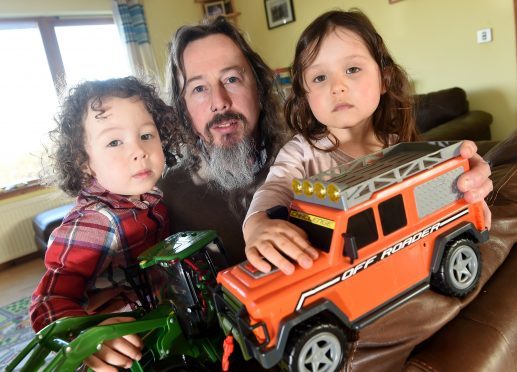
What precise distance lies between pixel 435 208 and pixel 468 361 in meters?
0.30

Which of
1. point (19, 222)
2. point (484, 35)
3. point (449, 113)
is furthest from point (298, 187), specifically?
point (19, 222)

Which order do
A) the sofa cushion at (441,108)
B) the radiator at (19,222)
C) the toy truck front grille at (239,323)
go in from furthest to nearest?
the radiator at (19,222), the sofa cushion at (441,108), the toy truck front grille at (239,323)

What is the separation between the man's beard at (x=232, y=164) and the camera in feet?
4.12

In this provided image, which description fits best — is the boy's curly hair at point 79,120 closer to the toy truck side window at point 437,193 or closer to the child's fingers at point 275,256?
the child's fingers at point 275,256

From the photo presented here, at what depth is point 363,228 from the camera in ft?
1.86

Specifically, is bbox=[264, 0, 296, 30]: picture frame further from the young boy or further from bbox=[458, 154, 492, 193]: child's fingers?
bbox=[458, 154, 492, 193]: child's fingers

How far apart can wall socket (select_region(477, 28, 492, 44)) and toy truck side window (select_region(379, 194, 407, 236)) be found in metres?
3.56

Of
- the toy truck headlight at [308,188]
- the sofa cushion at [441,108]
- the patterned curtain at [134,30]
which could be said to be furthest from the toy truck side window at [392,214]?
the patterned curtain at [134,30]

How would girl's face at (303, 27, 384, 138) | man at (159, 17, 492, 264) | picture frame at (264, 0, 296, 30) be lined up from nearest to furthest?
girl's face at (303, 27, 384, 138), man at (159, 17, 492, 264), picture frame at (264, 0, 296, 30)

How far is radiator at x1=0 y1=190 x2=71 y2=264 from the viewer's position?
13.6ft

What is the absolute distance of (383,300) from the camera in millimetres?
572

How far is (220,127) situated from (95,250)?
569 mm

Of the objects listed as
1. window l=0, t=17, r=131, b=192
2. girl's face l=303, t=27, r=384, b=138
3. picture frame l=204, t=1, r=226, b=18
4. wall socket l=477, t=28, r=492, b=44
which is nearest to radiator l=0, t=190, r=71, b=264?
window l=0, t=17, r=131, b=192

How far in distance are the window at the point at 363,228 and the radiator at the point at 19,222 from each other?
13.8 ft
